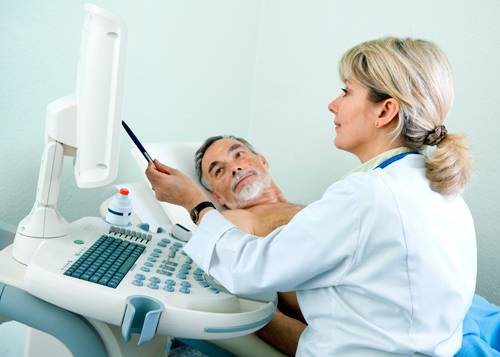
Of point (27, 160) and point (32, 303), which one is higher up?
point (27, 160)

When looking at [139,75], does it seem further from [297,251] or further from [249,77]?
[297,251]

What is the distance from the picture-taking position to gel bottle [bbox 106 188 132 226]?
1154 millimetres

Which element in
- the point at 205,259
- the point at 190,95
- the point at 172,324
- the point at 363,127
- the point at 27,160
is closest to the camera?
the point at 172,324

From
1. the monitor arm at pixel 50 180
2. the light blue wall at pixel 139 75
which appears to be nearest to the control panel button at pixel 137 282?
the monitor arm at pixel 50 180

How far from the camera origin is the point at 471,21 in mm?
1938

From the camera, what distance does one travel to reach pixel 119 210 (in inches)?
45.6

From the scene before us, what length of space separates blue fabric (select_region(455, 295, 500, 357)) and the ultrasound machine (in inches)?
20.6

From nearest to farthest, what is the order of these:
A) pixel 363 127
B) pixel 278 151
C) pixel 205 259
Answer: pixel 205 259, pixel 363 127, pixel 278 151

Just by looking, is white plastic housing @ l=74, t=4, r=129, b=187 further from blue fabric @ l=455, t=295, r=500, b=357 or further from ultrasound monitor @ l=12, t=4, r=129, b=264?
blue fabric @ l=455, t=295, r=500, b=357

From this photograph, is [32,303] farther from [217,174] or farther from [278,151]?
[278,151]

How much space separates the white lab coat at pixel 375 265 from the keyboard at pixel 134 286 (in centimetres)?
8

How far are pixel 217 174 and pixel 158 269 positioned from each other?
3.17ft

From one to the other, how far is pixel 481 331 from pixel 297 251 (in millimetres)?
746

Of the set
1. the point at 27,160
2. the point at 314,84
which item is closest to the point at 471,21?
the point at 314,84
